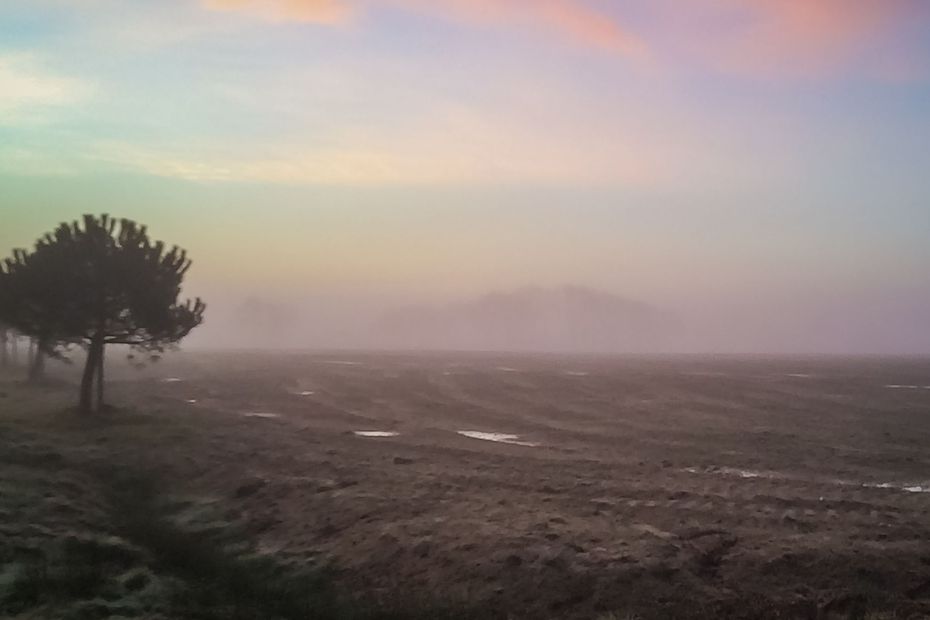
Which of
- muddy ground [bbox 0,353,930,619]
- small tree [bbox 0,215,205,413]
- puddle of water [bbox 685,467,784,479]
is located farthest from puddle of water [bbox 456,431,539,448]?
small tree [bbox 0,215,205,413]

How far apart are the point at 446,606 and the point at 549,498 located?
895cm

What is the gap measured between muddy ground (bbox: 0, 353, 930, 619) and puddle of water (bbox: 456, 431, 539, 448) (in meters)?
0.32

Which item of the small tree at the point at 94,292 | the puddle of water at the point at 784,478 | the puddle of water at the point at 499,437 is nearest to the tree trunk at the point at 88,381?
the small tree at the point at 94,292

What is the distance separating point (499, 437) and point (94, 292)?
22.9 m

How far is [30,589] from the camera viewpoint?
16.4 metres

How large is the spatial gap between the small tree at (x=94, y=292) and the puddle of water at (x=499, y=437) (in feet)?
57.7

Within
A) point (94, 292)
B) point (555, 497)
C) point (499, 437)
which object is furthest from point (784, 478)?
point (94, 292)

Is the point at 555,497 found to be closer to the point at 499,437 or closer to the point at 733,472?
the point at 733,472

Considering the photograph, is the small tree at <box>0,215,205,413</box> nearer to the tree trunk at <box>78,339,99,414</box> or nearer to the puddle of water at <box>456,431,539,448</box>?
the tree trunk at <box>78,339,99,414</box>

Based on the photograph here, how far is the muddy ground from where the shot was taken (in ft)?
56.1

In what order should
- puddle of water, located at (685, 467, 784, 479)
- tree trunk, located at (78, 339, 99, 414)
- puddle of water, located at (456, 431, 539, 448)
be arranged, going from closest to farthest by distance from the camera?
puddle of water, located at (685, 467, 784, 479)
puddle of water, located at (456, 431, 539, 448)
tree trunk, located at (78, 339, 99, 414)

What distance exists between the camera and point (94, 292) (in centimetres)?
4116

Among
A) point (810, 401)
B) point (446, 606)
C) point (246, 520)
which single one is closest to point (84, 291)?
point (246, 520)

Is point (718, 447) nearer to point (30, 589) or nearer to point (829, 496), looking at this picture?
point (829, 496)
